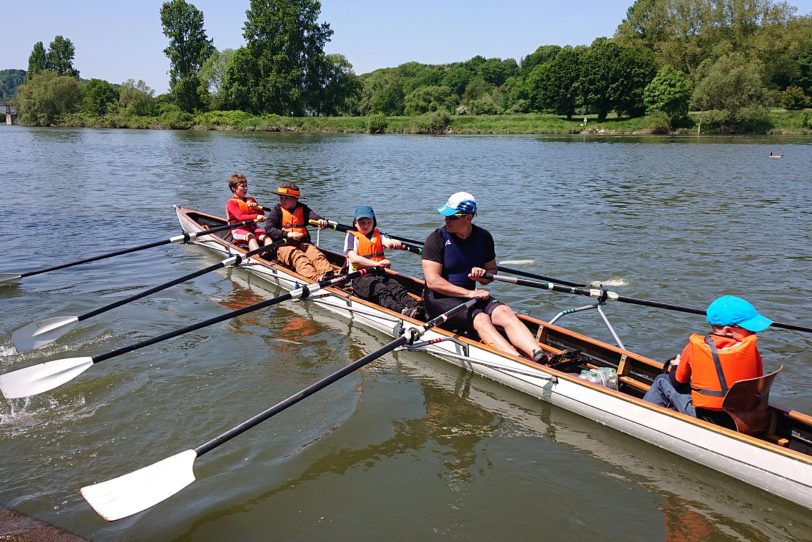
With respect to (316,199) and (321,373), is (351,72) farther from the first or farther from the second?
(321,373)

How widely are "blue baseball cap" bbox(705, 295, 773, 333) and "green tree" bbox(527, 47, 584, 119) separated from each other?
240 ft

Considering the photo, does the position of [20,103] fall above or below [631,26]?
below

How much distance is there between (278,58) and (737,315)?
297 feet

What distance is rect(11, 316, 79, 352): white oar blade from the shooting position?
8102 mm

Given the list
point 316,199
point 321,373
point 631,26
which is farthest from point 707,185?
point 631,26

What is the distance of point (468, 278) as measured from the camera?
24.5 ft

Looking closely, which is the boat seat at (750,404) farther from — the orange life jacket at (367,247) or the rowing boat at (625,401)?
the orange life jacket at (367,247)

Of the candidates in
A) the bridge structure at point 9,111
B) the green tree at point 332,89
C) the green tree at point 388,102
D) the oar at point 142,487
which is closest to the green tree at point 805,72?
the green tree at point 388,102

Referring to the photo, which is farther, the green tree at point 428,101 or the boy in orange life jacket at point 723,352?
the green tree at point 428,101

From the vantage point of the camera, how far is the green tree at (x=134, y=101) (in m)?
87.2

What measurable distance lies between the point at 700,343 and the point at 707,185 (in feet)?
71.2

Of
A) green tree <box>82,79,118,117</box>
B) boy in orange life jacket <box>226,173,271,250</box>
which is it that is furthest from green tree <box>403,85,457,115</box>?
boy in orange life jacket <box>226,173,271,250</box>

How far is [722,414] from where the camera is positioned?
18.2ft

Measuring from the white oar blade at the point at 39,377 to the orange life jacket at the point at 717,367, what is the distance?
19.7ft
